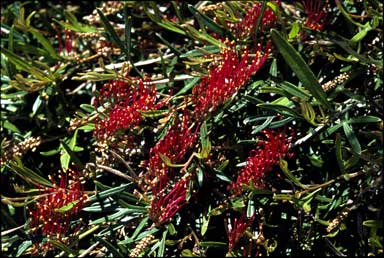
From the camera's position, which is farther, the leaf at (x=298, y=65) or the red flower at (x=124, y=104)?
the red flower at (x=124, y=104)

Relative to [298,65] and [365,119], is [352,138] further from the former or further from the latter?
[298,65]

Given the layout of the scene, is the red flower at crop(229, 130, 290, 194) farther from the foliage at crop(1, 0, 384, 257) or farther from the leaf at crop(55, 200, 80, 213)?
the leaf at crop(55, 200, 80, 213)

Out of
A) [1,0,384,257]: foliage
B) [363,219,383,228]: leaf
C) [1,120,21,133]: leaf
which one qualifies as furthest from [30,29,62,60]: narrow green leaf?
[363,219,383,228]: leaf

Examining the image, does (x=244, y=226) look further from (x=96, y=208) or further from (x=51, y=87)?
(x=51, y=87)

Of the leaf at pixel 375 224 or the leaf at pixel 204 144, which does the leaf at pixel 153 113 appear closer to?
the leaf at pixel 204 144

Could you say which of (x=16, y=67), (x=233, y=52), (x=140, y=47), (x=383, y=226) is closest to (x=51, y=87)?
(x=16, y=67)

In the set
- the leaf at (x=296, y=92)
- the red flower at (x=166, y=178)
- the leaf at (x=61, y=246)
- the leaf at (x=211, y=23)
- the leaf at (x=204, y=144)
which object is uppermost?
the leaf at (x=211, y=23)

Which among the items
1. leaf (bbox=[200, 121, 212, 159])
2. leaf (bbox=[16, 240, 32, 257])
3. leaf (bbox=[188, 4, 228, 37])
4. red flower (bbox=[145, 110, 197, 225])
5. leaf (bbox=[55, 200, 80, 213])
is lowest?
leaf (bbox=[16, 240, 32, 257])

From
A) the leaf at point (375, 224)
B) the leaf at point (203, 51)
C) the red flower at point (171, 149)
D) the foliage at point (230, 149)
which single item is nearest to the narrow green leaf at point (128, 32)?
the foliage at point (230, 149)
